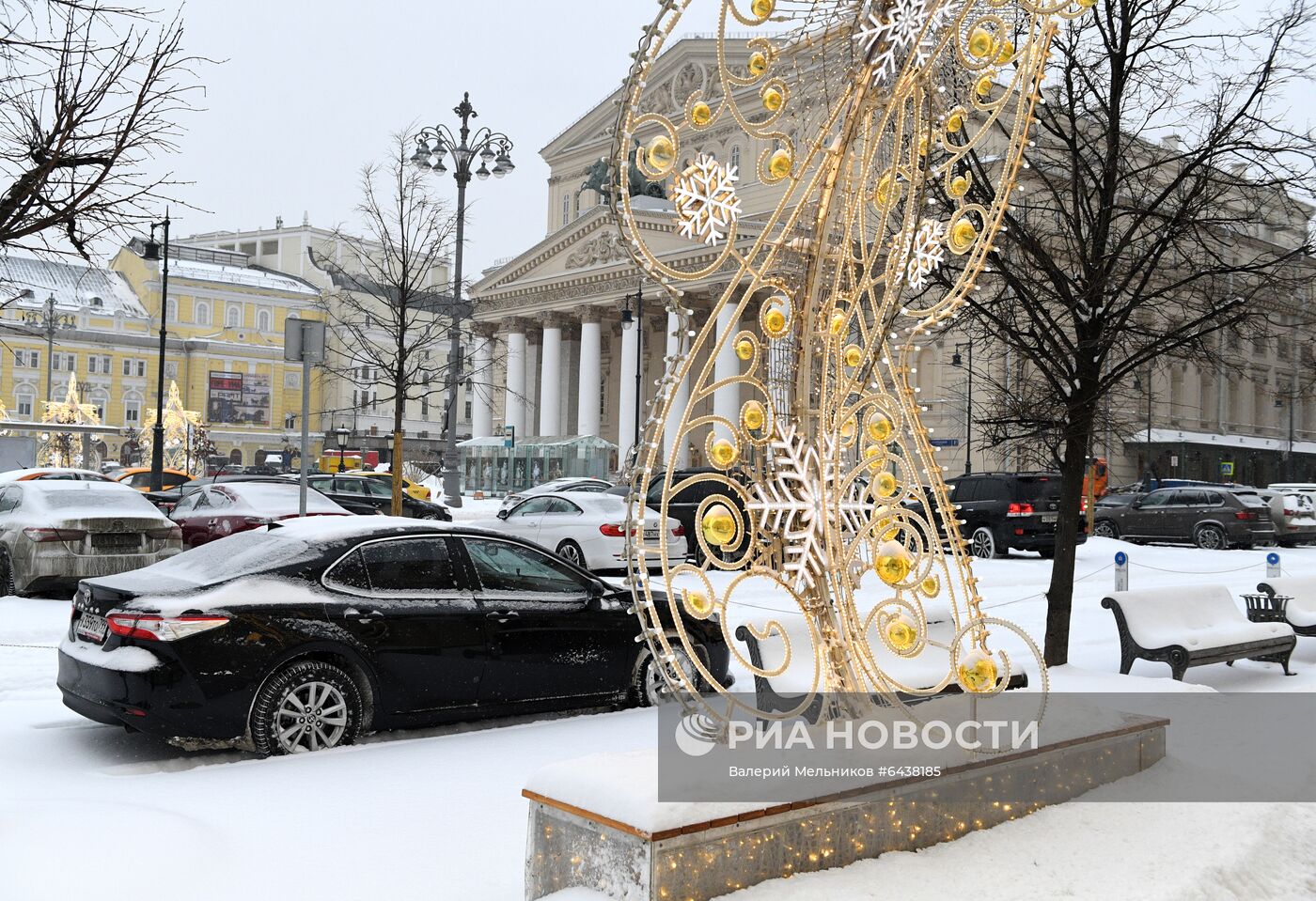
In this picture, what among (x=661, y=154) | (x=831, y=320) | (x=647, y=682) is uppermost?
(x=661, y=154)

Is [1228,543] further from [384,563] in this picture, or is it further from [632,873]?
[632,873]

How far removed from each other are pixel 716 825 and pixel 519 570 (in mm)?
4258

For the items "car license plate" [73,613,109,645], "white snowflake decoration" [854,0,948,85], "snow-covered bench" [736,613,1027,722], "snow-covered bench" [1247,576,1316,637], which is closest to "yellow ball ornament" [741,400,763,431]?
"snow-covered bench" [736,613,1027,722]

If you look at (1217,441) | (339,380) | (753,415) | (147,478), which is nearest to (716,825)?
(753,415)

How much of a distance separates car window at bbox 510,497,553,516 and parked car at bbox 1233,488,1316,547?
1826cm

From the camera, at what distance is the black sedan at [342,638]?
651 cm

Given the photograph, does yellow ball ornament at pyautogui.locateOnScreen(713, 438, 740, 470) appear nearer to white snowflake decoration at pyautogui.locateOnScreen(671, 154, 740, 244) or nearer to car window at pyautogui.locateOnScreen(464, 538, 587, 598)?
white snowflake decoration at pyautogui.locateOnScreen(671, 154, 740, 244)

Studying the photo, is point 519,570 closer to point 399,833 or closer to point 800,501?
point 399,833

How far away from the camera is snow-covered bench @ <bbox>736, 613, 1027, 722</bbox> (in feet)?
21.1

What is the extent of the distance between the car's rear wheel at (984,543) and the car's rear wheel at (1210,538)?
269 inches

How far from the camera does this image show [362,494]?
2420cm

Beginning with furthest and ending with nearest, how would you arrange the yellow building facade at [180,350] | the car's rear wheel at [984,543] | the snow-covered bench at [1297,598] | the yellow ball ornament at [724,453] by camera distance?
the yellow building facade at [180,350] < the car's rear wheel at [984,543] < the snow-covered bench at [1297,598] < the yellow ball ornament at [724,453]

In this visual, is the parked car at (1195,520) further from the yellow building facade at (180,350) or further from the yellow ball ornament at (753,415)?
the yellow building facade at (180,350)

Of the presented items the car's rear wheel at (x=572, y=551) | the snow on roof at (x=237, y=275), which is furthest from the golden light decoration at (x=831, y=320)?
the snow on roof at (x=237, y=275)
